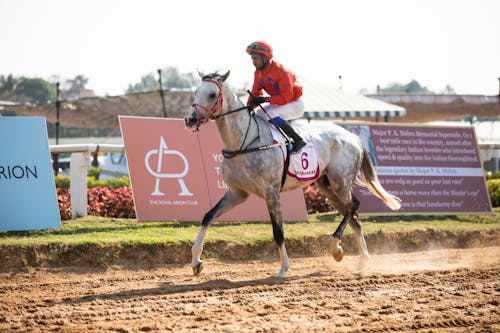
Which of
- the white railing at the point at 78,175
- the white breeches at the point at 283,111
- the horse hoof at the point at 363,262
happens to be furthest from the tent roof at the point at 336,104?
the white breeches at the point at 283,111

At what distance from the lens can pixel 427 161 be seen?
→ 1373cm

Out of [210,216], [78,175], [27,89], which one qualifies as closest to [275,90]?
[210,216]

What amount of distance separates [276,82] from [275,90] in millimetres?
114

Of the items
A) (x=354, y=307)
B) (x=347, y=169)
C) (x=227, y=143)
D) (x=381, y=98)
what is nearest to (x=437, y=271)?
(x=347, y=169)

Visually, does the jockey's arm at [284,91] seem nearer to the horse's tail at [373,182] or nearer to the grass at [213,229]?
the horse's tail at [373,182]

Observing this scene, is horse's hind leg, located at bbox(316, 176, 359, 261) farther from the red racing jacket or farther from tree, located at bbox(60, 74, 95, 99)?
tree, located at bbox(60, 74, 95, 99)

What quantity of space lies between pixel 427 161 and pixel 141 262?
22.9ft

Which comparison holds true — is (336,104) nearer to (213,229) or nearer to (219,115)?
(213,229)

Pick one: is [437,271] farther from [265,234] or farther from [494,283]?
[265,234]

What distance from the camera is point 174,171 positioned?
11195 mm

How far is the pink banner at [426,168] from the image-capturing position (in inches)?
522

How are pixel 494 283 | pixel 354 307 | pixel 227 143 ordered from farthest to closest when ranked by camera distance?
1. pixel 227 143
2. pixel 494 283
3. pixel 354 307

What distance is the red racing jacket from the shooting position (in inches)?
335

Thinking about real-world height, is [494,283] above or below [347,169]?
below
